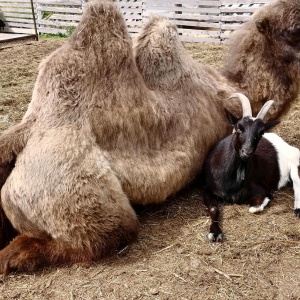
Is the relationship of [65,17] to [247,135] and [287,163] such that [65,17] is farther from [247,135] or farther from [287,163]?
[247,135]

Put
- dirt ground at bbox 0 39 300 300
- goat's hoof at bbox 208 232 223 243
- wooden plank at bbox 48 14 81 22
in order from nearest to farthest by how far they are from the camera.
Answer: dirt ground at bbox 0 39 300 300, goat's hoof at bbox 208 232 223 243, wooden plank at bbox 48 14 81 22

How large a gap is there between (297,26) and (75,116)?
2.88 meters

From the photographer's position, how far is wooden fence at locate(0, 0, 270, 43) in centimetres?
1347

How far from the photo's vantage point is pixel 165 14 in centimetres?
1479

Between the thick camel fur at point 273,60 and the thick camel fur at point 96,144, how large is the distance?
2.86 feet

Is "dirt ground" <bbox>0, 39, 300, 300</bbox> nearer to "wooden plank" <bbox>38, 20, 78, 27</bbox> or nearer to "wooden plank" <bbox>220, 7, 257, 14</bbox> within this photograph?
"wooden plank" <bbox>220, 7, 257, 14</bbox>

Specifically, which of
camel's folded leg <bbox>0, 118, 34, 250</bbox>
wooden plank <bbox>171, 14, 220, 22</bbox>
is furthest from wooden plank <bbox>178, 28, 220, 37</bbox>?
camel's folded leg <bbox>0, 118, 34, 250</bbox>

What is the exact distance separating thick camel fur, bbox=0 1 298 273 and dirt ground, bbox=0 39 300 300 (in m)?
0.17

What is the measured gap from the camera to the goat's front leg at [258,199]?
425 cm

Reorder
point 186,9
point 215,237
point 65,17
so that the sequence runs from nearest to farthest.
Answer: point 215,237 < point 186,9 < point 65,17

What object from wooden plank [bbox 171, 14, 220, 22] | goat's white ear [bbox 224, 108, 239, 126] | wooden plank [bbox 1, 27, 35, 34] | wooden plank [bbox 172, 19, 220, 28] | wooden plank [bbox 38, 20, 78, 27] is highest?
goat's white ear [bbox 224, 108, 239, 126]

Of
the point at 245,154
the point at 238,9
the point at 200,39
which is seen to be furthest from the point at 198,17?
the point at 245,154

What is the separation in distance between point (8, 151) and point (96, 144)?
0.71m

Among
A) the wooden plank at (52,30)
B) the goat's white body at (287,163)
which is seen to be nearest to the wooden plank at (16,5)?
the wooden plank at (52,30)
